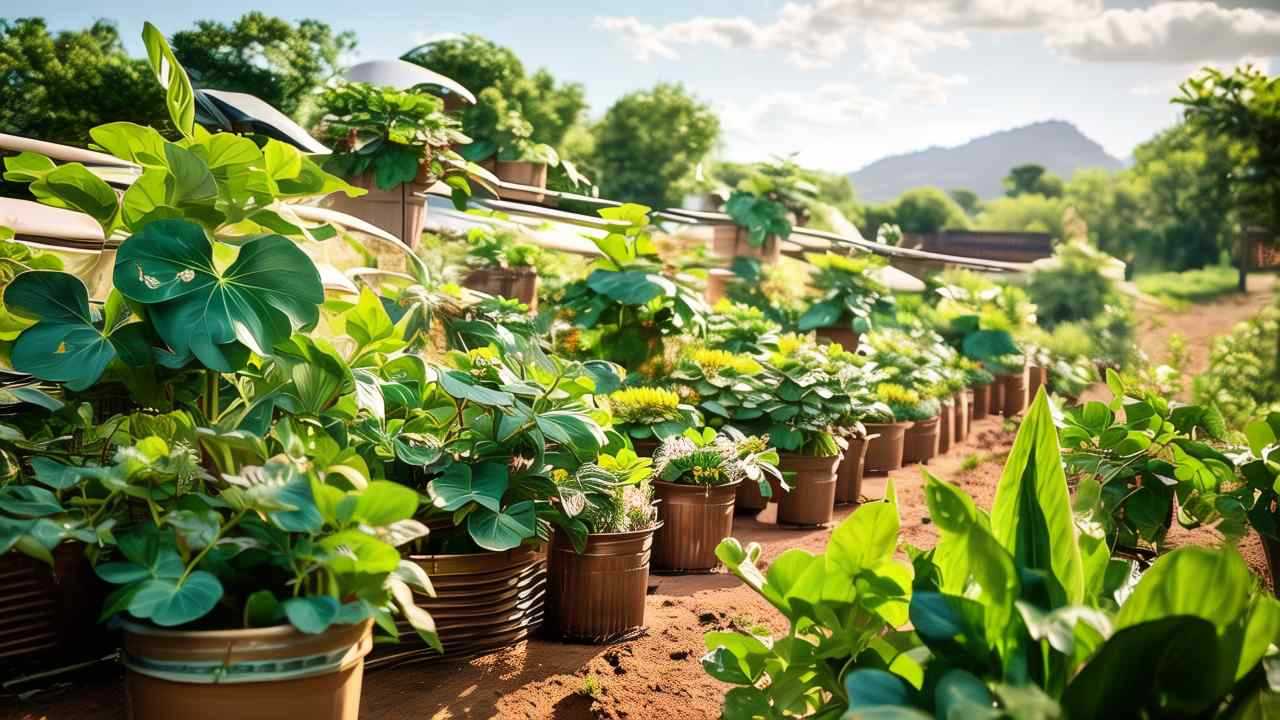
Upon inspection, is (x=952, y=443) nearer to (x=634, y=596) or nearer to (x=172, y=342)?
(x=634, y=596)

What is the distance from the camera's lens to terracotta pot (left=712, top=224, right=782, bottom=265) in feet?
22.9

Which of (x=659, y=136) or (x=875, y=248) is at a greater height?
(x=659, y=136)

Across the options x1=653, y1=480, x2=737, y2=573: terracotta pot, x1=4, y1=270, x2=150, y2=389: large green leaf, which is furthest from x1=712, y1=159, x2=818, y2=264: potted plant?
x1=4, y1=270, x2=150, y2=389: large green leaf

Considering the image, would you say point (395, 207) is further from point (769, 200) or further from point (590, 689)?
point (769, 200)

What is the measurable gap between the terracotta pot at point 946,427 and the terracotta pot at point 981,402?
3.63ft

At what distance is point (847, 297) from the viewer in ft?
18.7

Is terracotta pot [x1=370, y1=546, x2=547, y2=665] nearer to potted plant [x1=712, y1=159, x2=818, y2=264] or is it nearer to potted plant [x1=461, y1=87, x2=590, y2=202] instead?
potted plant [x1=712, y1=159, x2=818, y2=264]

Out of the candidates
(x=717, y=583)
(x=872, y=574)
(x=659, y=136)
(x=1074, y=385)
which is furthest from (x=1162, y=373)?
(x=659, y=136)

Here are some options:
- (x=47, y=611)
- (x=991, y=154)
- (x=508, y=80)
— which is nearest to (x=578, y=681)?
(x=47, y=611)

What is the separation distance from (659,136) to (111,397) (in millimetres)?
25464

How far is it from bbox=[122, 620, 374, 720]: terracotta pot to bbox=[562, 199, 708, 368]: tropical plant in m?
2.51

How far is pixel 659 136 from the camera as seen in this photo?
26812 mm

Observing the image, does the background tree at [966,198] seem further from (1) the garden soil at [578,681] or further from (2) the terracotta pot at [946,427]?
(1) the garden soil at [578,681]

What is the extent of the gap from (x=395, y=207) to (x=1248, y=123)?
281 centimetres
